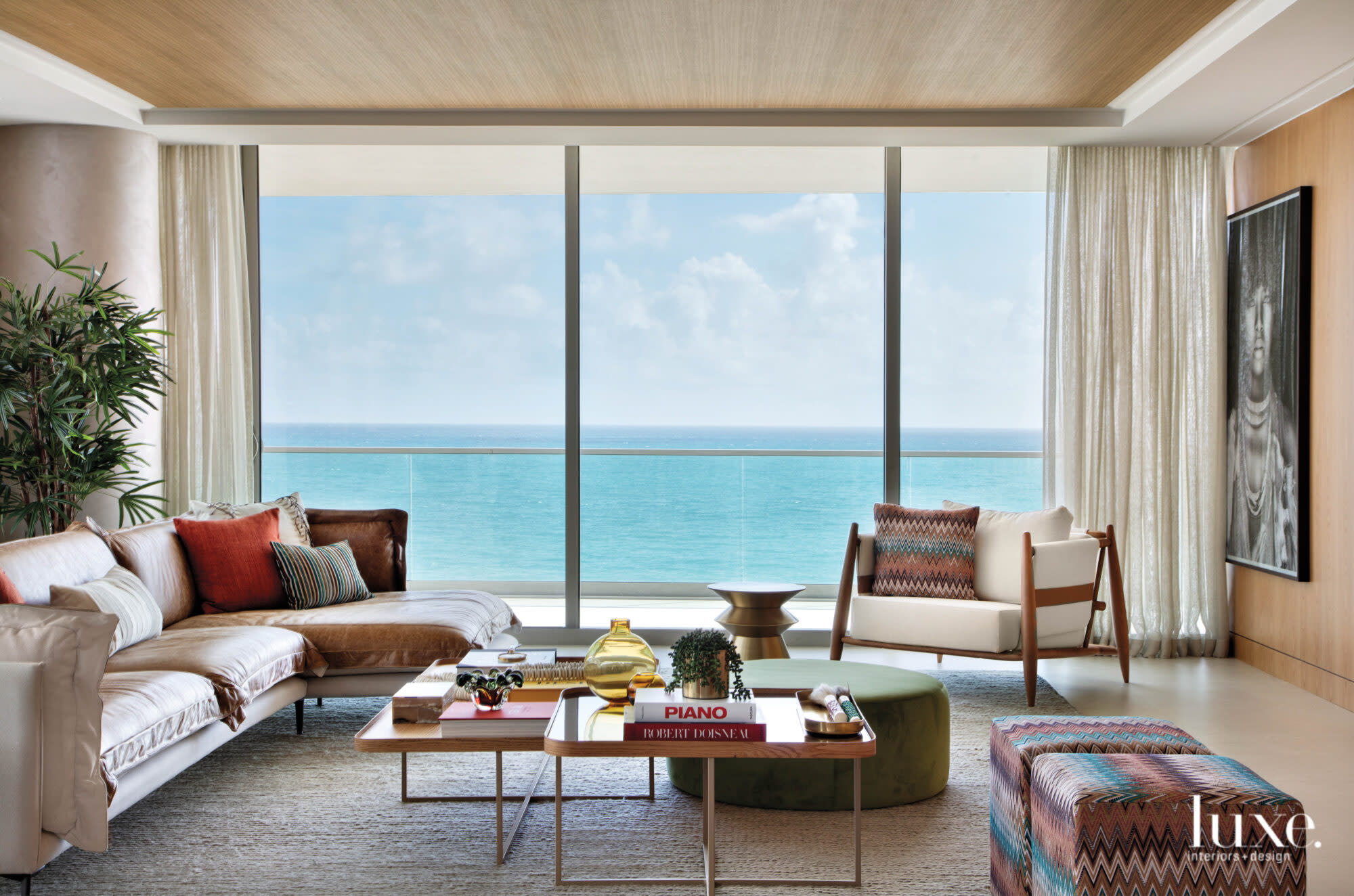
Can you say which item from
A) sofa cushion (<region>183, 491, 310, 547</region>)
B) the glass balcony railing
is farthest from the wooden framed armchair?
sofa cushion (<region>183, 491, 310, 547</region>)

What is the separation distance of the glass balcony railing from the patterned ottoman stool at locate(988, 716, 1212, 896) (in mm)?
3472

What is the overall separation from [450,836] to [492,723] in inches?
16.9

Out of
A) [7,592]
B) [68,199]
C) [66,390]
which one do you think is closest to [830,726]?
[7,592]

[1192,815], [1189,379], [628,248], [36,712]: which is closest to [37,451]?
[36,712]

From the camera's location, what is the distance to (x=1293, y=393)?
484 cm

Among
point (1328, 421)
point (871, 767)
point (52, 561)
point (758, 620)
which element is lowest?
point (871, 767)

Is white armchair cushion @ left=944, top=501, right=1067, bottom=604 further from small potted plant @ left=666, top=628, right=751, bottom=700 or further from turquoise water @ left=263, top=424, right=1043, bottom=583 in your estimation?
small potted plant @ left=666, top=628, right=751, bottom=700

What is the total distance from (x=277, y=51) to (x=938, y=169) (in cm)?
466

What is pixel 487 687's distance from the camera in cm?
294

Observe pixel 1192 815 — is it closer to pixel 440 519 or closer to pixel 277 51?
pixel 277 51

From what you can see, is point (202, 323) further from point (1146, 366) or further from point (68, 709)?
point (1146, 366)

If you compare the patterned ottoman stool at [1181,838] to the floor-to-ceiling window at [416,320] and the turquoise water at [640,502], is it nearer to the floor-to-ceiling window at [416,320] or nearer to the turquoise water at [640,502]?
the turquoise water at [640,502]

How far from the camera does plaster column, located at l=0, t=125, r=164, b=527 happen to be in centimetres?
512

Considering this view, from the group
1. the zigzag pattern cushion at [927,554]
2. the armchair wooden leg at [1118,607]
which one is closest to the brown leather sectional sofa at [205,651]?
the zigzag pattern cushion at [927,554]
